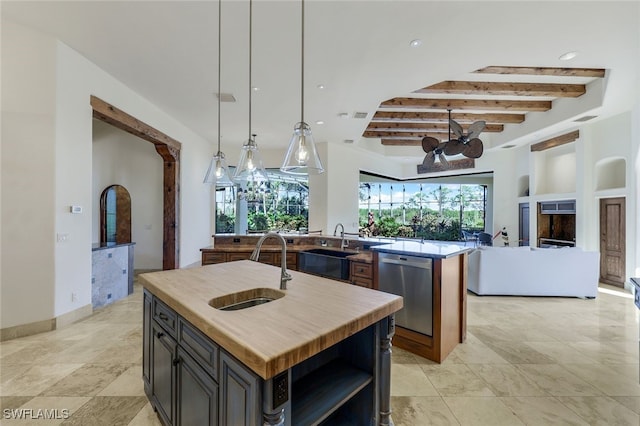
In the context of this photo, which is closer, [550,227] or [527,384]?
[527,384]

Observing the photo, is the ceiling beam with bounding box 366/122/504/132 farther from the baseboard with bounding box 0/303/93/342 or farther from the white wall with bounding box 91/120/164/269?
the baseboard with bounding box 0/303/93/342

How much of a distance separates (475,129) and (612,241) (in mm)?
3865

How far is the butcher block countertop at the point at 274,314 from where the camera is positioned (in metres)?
0.95

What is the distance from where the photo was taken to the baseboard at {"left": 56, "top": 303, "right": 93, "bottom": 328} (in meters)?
3.16

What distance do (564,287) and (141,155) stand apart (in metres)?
8.32

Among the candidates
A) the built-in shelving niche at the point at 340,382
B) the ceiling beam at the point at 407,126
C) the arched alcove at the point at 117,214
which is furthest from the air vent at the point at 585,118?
the arched alcove at the point at 117,214

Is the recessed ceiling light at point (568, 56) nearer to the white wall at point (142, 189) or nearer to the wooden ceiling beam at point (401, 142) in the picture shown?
the wooden ceiling beam at point (401, 142)

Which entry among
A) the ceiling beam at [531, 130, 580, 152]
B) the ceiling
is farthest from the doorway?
the ceiling

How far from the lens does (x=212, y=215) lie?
287 inches

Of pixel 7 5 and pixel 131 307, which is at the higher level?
pixel 7 5

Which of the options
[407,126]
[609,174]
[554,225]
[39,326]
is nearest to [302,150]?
[39,326]

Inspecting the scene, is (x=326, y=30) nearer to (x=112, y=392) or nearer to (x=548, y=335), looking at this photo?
(x=112, y=392)

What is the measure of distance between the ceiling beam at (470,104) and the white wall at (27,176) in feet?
16.5

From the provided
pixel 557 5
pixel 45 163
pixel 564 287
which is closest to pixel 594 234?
pixel 564 287
